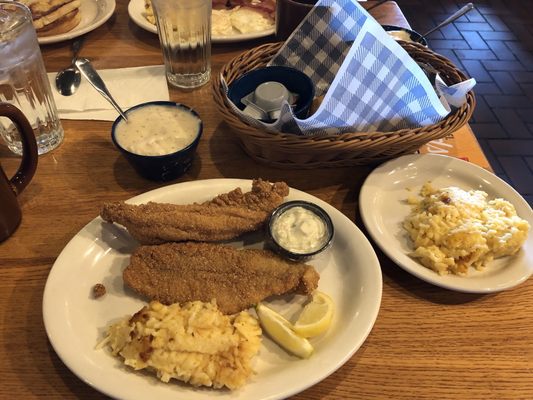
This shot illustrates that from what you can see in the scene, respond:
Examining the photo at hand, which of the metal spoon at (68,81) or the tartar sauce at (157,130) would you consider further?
the metal spoon at (68,81)

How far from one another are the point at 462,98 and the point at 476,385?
991mm

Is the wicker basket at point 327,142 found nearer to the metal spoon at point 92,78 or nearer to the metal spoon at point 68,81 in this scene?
the metal spoon at point 92,78

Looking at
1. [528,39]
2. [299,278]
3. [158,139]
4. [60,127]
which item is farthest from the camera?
[528,39]

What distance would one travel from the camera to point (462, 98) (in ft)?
5.46

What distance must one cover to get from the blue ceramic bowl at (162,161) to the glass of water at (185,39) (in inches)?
17.0

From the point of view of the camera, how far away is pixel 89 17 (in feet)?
7.99

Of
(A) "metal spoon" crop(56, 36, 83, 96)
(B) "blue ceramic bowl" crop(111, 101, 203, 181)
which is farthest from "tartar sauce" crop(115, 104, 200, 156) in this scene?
(A) "metal spoon" crop(56, 36, 83, 96)

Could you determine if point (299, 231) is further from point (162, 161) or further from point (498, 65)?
point (498, 65)

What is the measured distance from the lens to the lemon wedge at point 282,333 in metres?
1.17

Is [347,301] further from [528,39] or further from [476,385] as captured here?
[528,39]

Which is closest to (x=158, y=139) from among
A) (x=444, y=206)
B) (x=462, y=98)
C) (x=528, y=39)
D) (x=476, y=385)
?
(x=444, y=206)

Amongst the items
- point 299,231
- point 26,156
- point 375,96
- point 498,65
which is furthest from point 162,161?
point 498,65

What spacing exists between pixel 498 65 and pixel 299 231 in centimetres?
445

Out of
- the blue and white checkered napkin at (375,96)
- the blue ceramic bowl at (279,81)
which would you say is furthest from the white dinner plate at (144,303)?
the blue ceramic bowl at (279,81)
